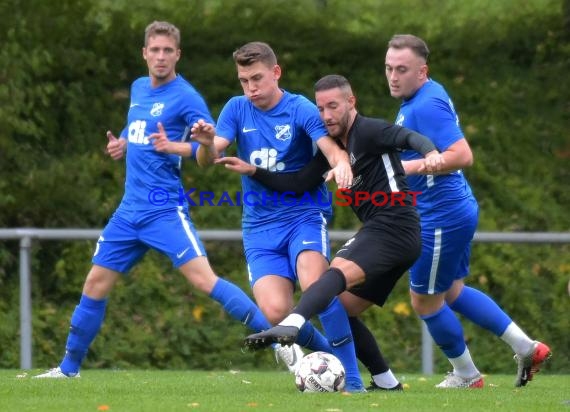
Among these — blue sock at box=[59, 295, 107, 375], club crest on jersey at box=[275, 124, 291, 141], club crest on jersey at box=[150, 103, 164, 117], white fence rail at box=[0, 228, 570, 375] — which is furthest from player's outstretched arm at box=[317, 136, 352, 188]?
white fence rail at box=[0, 228, 570, 375]

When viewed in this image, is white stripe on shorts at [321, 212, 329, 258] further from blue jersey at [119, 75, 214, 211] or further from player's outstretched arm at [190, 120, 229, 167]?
blue jersey at [119, 75, 214, 211]

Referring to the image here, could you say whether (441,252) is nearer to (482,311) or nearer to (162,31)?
(482,311)

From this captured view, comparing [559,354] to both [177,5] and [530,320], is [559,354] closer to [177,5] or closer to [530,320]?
[530,320]

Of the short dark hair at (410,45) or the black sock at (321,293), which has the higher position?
the short dark hair at (410,45)

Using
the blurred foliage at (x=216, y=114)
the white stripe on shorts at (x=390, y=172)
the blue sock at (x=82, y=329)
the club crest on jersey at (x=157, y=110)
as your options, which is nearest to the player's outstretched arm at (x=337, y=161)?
the white stripe on shorts at (x=390, y=172)

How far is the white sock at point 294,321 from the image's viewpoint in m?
7.46

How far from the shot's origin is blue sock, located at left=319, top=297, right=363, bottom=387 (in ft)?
26.2

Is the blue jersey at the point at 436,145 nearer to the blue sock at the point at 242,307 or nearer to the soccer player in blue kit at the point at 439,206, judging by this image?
the soccer player in blue kit at the point at 439,206

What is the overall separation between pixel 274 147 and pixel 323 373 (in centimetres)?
158

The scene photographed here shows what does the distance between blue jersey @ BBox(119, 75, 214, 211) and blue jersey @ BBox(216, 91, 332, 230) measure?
708 mm

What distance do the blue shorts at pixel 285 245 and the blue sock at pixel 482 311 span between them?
1.19 metres

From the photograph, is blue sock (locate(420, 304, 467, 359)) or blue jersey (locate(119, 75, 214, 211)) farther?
blue jersey (locate(119, 75, 214, 211))

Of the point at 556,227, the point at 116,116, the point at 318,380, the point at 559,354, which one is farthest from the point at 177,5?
the point at 318,380

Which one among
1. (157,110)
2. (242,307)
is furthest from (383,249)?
(157,110)
